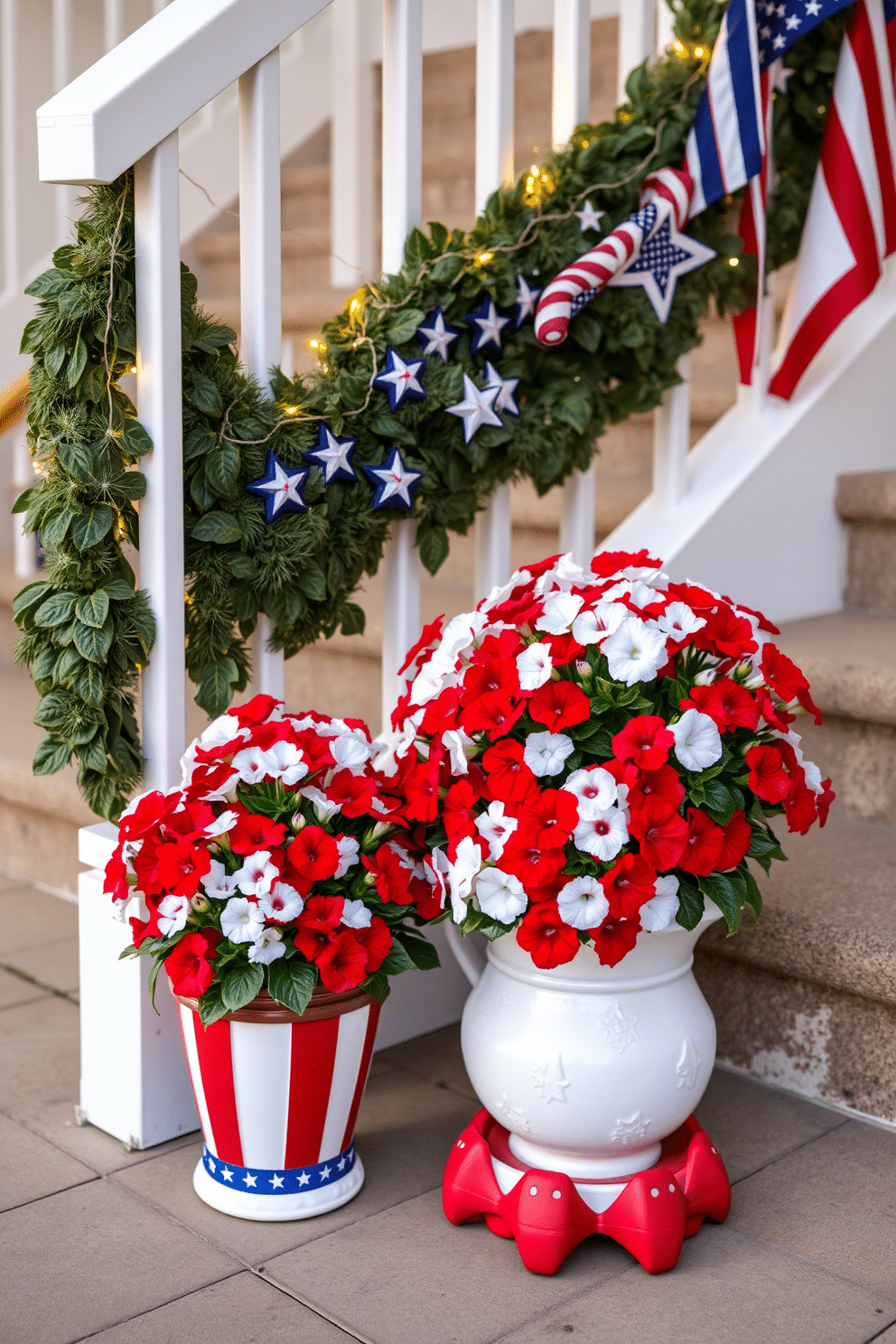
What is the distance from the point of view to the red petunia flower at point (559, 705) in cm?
117

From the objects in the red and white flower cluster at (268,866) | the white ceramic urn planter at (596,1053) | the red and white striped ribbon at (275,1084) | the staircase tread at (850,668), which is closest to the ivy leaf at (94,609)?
the red and white flower cluster at (268,866)

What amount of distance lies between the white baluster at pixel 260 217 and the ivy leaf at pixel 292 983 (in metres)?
0.64

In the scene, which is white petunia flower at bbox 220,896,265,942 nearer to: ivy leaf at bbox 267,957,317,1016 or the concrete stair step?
ivy leaf at bbox 267,957,317,1016

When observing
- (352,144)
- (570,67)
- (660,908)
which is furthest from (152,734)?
(352,144)

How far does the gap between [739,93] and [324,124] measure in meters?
2.06

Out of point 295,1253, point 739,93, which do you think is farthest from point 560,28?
point 295,1253

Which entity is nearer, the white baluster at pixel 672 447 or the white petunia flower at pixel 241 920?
the white petunia flower at pixel 241 920

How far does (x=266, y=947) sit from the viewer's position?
1.23m

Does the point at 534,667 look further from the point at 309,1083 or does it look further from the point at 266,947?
the point at 309,1083

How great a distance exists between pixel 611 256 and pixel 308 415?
0.43 meters

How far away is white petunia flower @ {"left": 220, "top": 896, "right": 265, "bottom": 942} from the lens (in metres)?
1.21

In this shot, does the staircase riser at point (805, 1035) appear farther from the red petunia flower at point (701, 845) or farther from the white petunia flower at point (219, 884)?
the white petunia flower at point (219, 884)

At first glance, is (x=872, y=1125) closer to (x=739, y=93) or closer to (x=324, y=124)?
(x=739, y=93)

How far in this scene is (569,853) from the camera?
3.81 ft
